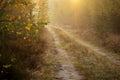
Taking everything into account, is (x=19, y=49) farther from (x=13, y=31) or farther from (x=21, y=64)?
(x=13, y=31)

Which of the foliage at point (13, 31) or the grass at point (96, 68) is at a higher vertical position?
the foliage at point (13, 31)

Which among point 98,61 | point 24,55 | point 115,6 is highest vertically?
point 115,6

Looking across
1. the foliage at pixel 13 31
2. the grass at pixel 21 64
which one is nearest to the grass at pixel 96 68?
the grass at pixel 21 64

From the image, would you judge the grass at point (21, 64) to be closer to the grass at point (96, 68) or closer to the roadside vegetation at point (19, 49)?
the roadside vegetation at point (19, 49)

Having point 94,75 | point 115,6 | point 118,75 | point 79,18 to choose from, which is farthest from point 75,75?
point 79,18

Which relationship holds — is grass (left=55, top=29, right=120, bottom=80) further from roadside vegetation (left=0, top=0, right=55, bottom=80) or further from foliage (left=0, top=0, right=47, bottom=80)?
foliage (left=0, top=0, right=47, bottom=80)

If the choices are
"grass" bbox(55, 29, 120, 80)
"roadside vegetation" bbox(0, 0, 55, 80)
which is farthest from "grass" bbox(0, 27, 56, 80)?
"grass" bbox(55, 29, 120, 80)

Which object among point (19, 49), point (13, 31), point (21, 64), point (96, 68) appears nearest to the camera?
point (13, 31)

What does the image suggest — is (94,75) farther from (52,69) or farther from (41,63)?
(41,63)

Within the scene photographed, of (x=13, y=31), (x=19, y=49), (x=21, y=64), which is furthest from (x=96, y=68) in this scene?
(x=13, y=31)

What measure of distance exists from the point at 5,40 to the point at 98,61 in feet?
21.7

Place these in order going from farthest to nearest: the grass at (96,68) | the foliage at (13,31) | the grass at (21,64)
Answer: the grass at (96,68)
the grass at (21,64)
the foliage at (13,31)

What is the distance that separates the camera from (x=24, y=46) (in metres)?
14.7

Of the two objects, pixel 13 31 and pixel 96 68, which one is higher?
pixel 13 31
